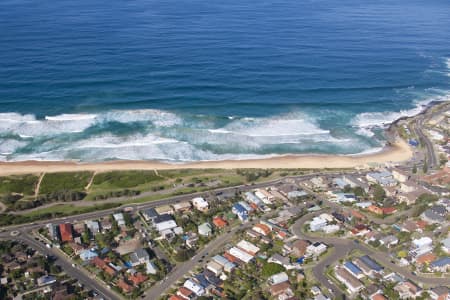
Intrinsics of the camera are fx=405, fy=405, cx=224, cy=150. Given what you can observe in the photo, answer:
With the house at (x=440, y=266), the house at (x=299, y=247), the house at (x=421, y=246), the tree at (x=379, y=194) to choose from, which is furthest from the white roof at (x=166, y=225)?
the house at (x=440, y=266)

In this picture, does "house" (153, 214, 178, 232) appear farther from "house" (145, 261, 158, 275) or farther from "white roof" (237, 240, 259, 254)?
"white roof" (237, 240, 259, 254)

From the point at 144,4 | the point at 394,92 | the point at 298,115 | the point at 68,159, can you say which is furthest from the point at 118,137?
the point at 144,4

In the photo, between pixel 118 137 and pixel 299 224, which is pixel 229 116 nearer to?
pixel 118 137

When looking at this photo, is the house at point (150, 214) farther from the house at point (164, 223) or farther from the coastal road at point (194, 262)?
the coastal road at point (194, 262)

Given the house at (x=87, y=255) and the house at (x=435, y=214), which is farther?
the house at (x=435, y=214)

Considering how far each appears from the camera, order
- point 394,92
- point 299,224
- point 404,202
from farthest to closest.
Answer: point 394,92 < point 404,202 < point 299,224

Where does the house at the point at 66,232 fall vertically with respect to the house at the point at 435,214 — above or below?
below

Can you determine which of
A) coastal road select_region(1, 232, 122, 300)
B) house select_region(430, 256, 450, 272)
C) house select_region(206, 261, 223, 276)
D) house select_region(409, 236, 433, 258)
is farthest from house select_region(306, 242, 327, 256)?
coastal road select_region(1, 232, 122, 300)
